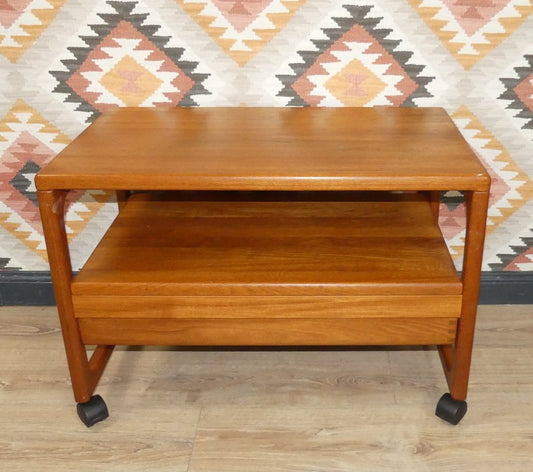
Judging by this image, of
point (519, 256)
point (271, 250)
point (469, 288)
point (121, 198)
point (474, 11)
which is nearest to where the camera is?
point (469, 288)

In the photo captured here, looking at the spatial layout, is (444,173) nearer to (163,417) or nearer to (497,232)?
(497,232)

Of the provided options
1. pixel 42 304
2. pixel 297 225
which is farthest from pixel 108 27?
pixel 42 304

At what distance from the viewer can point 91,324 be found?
1.22 m

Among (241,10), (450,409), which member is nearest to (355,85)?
(241,10)

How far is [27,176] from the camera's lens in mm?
1585

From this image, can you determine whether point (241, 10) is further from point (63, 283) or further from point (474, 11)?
point (63, 283)

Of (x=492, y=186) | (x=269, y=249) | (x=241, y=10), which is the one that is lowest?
(x=492, y=186)

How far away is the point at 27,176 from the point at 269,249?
0.70m

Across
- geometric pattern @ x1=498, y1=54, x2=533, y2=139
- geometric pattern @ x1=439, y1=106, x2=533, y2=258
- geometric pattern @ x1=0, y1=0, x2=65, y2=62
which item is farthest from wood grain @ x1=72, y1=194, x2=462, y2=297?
geometric pattern @ x1=0, y1=0, x2=65, y2=62

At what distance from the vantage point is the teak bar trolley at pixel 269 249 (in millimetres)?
1089

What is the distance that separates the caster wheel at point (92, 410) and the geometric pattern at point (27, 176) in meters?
0.51

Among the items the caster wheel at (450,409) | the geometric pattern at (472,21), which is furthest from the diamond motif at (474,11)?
the caster wheel at (450,409)

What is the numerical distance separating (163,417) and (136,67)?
2.57ft

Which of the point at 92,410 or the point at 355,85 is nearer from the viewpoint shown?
the point at 92,410
